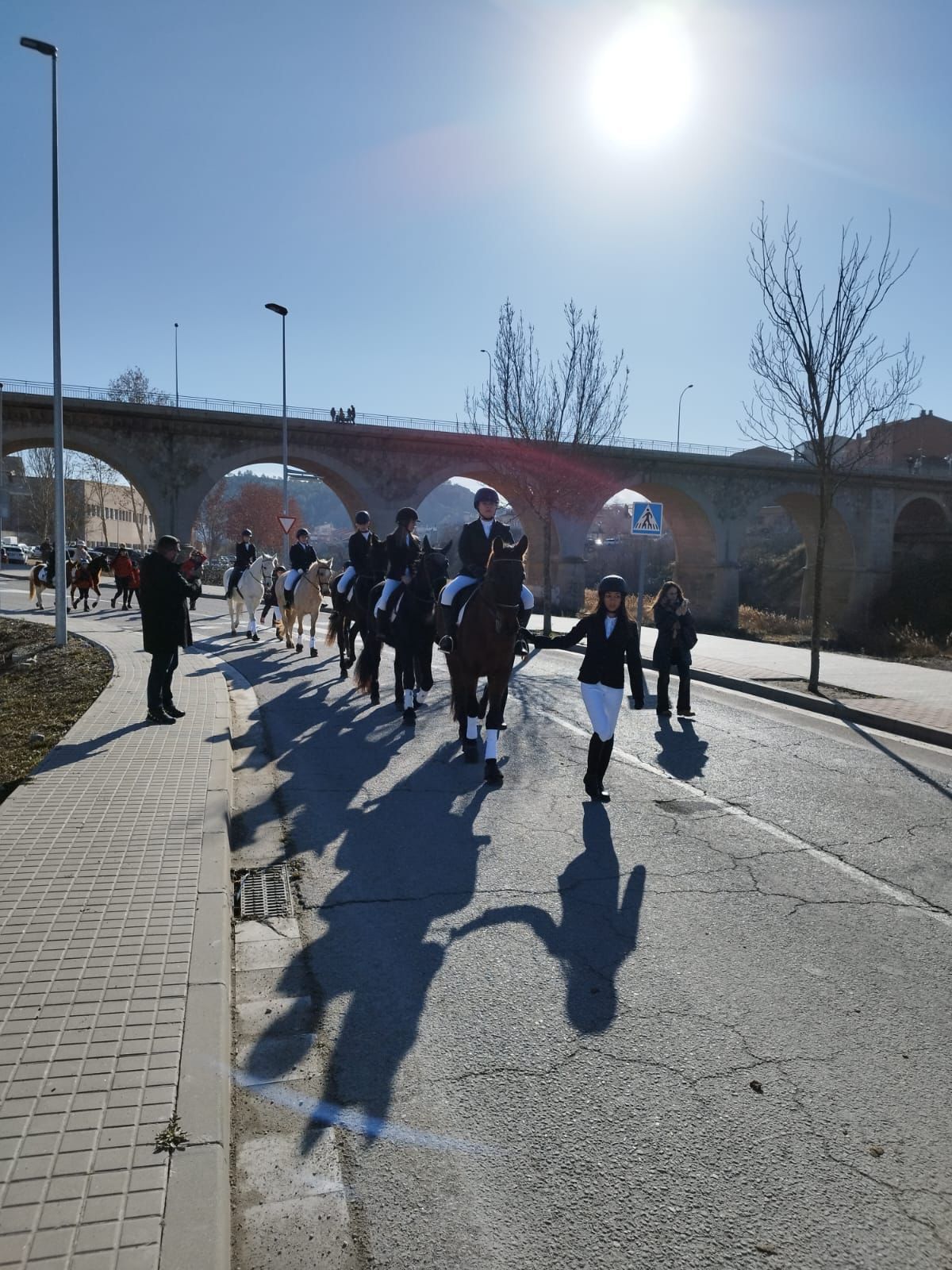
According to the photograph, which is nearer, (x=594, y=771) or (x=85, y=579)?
(x=594, y=771)

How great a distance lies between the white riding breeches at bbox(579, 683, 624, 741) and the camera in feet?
22.6

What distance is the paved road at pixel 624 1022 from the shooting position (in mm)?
2594

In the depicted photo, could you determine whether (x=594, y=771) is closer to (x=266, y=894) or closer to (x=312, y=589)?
(x=266, y=894)

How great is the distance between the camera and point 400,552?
10.4 meters

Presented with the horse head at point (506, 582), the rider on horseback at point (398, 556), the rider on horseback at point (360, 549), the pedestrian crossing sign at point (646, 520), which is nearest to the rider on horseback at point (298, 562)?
the rider on horseback at point (360, 549)

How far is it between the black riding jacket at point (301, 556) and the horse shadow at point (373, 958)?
10.4 metres

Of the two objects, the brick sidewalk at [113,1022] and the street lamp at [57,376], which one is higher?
the street lamp at [57,376]

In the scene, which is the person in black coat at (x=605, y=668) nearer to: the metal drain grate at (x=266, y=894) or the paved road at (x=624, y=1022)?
the paved road at (x=624, y=1022)

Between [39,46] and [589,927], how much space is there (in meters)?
17.3


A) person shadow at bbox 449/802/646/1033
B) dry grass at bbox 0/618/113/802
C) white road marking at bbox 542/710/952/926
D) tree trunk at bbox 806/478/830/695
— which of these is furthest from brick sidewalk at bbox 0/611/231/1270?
tree trunk at bbox 806/478/830/695

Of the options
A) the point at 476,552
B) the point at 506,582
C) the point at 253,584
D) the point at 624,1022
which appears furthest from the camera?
the point at 253,584

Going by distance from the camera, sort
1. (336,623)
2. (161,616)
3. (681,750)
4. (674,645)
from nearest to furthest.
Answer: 1. (681,750)
2. (161,616)
3. (674,645)
4. (336,623)

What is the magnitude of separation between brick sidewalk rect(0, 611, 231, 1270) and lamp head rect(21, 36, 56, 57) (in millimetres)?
14282

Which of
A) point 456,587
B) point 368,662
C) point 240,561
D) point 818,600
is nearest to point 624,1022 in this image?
point 456,587
